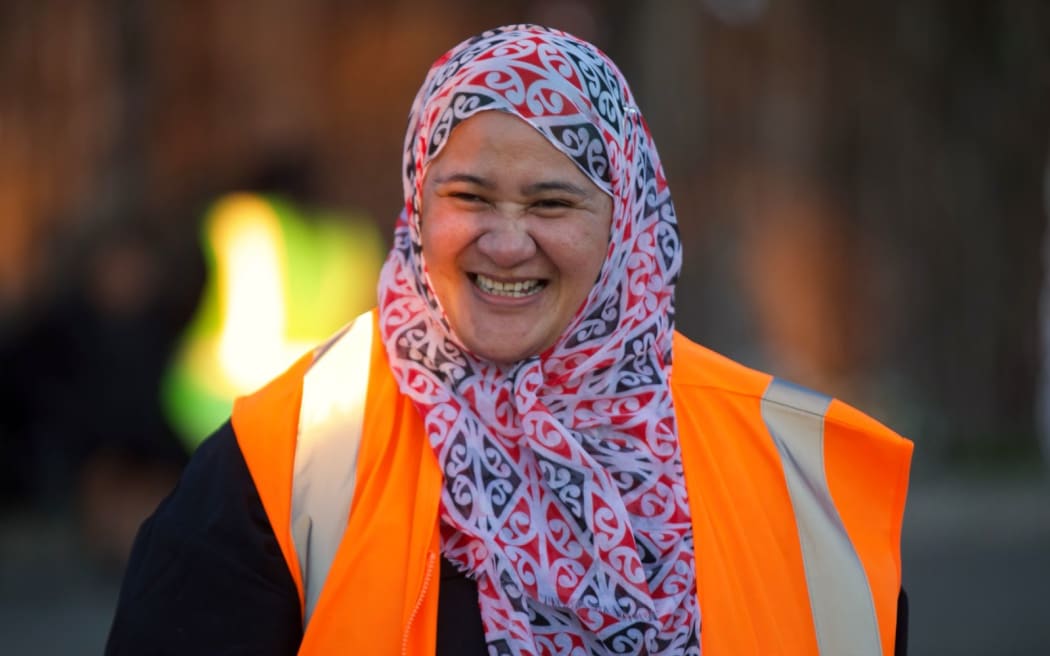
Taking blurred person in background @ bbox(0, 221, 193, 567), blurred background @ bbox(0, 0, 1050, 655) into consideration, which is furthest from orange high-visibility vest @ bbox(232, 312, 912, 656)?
blurred person in background @ bbox(0, 221, 193, 567)

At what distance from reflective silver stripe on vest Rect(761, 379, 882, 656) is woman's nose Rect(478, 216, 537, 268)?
20.7 inches

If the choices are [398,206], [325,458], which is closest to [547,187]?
[325,458]

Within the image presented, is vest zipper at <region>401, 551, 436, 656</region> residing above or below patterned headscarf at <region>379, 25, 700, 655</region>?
below

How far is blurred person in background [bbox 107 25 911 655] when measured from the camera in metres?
2.11

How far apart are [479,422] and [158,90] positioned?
5.57 m

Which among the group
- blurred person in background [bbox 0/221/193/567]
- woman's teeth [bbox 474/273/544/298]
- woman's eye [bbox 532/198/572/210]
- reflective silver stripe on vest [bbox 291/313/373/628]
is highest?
woman's eye [bbox 532/198/572/210]

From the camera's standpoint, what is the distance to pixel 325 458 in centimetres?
217

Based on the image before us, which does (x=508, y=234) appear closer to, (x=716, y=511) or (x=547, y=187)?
(x=547, y=187)

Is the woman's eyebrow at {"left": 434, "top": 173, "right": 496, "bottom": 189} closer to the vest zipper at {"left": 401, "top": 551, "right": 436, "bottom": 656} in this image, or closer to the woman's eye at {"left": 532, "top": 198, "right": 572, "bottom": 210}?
the woman's eye at {"left": 532, "top": 198, "right": 572, "bottom": 210}

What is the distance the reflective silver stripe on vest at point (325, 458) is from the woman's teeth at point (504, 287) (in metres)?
0.24

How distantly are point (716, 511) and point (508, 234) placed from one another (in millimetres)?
573

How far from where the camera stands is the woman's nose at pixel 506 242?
2191mm

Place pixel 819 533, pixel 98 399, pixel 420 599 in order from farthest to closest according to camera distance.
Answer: pixel 98 399 < pixel 819 533 < pixel 420 599

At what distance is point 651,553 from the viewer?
7.42ft
